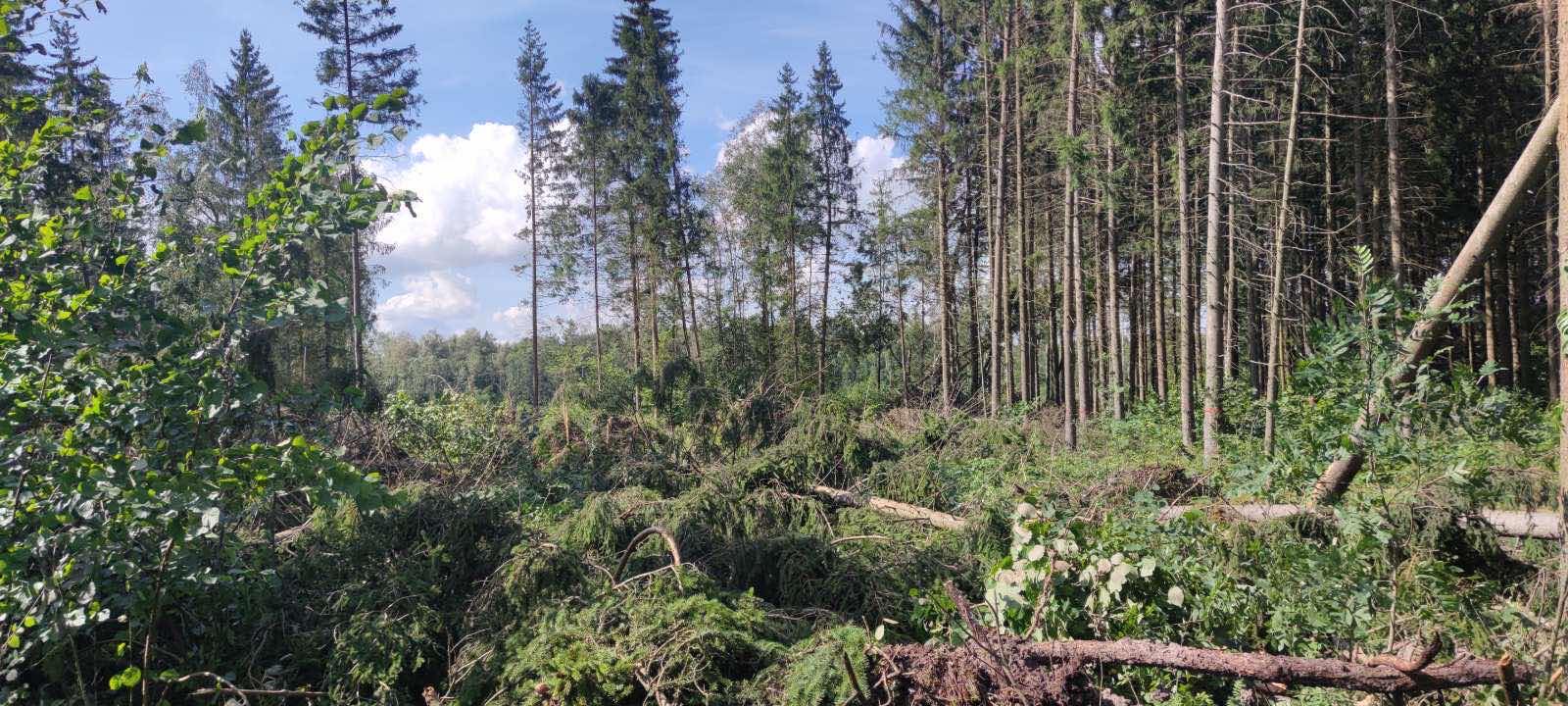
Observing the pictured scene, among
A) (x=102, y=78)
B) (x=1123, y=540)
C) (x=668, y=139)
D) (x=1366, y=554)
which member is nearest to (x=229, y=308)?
(x=102, y=78)

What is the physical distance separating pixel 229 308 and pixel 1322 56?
18047 mm

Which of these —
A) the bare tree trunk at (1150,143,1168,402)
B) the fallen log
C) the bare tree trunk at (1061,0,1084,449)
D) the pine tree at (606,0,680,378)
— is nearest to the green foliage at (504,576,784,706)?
the fallen log

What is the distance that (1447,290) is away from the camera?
3.45 metres

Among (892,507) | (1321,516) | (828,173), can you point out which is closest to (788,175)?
(828,173)

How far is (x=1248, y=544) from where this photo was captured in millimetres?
4402

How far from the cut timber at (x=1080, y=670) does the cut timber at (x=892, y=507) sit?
4086 millimetres

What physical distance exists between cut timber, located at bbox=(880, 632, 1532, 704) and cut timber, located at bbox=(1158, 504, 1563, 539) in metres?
2.31

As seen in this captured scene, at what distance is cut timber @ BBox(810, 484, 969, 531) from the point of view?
7.52 meters

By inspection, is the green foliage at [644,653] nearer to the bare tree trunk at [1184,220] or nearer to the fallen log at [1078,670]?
the fallen log at [1078,670]

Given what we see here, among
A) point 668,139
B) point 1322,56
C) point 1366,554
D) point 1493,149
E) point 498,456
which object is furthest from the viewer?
point 668,139

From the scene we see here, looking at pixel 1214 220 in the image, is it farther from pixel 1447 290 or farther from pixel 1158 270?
pixel 1447 290

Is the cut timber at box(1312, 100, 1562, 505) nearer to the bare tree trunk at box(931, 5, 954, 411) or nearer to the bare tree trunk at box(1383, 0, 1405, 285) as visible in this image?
the bare tree trunk at box(1383, 0, 1405, 285)

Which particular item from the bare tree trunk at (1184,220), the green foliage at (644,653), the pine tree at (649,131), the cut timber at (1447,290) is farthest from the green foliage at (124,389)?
the pine tree at (649,131)

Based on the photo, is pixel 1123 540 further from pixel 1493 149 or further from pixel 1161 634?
pixel 1493 149
